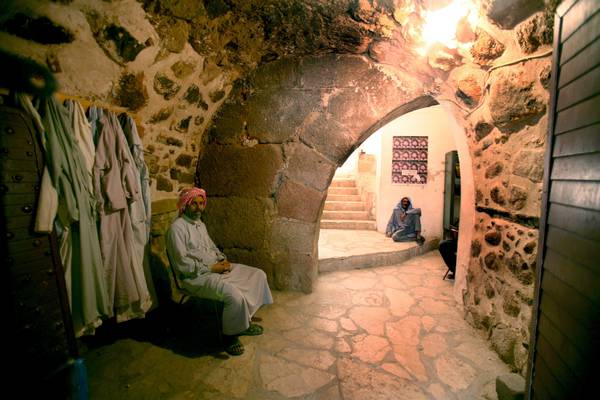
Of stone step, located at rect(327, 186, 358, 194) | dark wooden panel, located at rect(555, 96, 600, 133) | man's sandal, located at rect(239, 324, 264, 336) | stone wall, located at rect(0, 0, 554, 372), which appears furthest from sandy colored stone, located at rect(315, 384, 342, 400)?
stone step, located at rect(327, 186, 358, 194)

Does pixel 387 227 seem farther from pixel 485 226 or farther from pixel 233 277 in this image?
pixel 233 277

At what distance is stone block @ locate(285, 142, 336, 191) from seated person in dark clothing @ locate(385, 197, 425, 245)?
2717 millimetres

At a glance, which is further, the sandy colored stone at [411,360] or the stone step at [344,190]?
the stone step at [344,190]

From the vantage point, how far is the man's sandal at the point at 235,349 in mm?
2117

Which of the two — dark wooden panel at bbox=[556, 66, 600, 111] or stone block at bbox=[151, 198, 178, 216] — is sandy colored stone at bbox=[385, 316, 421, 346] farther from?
stone block at bbox=[151, 198, 178, 216]

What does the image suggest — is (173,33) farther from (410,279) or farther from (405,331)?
(410,279)

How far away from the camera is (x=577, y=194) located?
0.98 metres

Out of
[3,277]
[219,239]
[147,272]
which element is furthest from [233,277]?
[3,277]

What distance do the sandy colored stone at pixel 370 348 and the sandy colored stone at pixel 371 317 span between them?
0.11 m

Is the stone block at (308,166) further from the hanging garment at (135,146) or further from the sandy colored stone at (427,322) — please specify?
the sandy colored stone at (427,322)

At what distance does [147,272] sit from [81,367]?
2.78 ft

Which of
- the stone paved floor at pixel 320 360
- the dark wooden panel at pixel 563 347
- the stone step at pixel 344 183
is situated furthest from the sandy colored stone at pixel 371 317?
the stone step at pixel 344 183

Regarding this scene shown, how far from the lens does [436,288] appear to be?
11.2 ft

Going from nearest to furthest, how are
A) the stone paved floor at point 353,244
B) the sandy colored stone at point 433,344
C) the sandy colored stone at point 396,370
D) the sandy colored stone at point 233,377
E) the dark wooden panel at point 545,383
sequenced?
the dark wooden panel at point 545,383, the sandy colored stone at point 233,377, the sandy colored stone at point 396,370, the sandy colored stone at point 433,344, the stone paved floor at point 353,244
